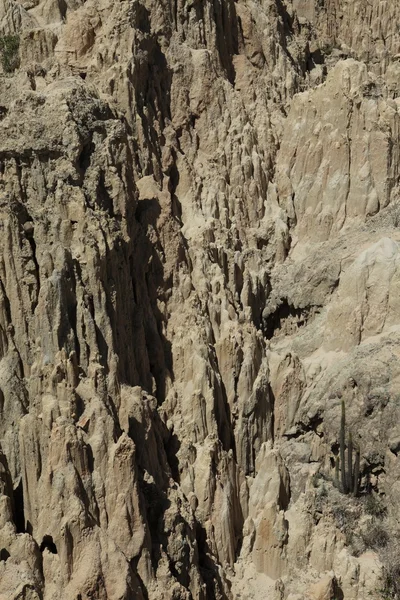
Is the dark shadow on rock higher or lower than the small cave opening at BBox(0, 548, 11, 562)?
lower

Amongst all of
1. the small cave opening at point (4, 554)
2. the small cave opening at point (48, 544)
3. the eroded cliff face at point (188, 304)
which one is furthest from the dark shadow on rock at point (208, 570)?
the small cave opening at point (4, 554)

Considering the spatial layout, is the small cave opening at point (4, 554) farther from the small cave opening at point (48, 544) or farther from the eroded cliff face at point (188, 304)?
the small cave opening at point (48, 544)

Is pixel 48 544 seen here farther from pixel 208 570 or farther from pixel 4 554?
pixel 208 570

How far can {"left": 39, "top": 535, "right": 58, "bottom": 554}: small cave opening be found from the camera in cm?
2214

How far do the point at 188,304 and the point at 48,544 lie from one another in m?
9.92

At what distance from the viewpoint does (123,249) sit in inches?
1072

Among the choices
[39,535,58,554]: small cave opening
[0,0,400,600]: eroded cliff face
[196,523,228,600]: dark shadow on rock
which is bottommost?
[196,523,228,600]: dark shadow on rock

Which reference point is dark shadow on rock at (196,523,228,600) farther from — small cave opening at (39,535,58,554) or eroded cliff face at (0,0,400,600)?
small cave opening at (39,535,58,554)

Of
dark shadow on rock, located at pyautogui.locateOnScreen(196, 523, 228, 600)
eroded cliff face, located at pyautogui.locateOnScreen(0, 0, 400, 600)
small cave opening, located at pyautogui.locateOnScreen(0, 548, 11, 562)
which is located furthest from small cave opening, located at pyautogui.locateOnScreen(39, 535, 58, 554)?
dark shadow on rock, located at pyautogui.locateOnScreen(196, 523, 228, 600)

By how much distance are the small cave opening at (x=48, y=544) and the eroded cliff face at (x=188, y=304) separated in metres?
0.10

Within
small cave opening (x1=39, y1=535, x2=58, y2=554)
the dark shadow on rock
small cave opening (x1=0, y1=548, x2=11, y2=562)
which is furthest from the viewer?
the dark shadow on rock

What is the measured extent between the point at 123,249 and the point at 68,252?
9.14 feet

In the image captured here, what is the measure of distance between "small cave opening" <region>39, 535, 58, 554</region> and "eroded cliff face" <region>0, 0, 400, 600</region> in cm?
10

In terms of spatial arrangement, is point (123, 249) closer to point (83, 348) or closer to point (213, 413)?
point (83, 348)
